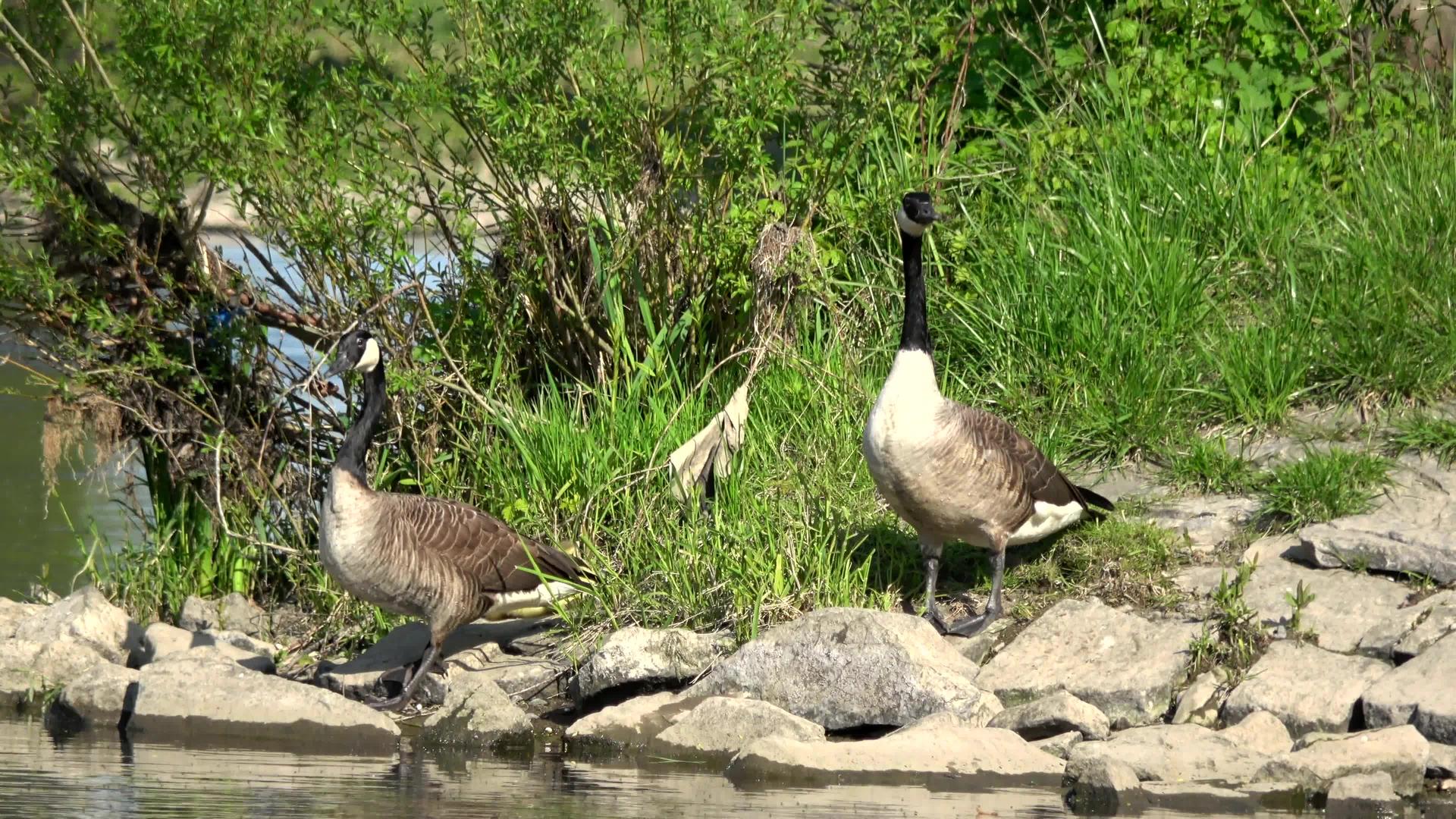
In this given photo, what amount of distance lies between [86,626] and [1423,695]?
597cm

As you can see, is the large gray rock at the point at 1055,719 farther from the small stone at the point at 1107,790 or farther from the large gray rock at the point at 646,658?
the large gray rock at the point at 646,658

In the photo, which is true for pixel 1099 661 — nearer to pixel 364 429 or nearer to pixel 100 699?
pixel 364 429

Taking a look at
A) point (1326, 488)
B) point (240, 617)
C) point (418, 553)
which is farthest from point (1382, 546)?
point (240, 617)

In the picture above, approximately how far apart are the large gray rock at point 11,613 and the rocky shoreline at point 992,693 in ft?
1.70

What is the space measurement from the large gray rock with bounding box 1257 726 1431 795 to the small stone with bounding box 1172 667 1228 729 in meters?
0.70

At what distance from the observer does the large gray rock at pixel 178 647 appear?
7.74m

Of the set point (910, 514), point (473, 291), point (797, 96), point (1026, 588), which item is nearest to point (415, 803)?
point (910, 514)

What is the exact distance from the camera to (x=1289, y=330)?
8.36m

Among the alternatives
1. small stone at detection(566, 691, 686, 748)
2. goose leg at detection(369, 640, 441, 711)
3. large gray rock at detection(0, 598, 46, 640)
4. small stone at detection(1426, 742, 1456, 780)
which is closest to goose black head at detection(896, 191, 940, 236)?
small stone at detection(566, 691, 686, 748)

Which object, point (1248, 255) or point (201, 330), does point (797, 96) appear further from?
point (201, 330)

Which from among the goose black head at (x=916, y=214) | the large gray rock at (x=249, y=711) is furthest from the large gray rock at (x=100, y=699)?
the goose black head at (x=916, y=214)

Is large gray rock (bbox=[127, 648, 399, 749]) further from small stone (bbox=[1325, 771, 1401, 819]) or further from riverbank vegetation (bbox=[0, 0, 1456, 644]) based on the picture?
small stone (bbox=[1325, 771, 1401, 819])

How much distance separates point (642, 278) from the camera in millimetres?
8758

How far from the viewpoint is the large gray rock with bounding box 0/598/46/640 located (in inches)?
324
